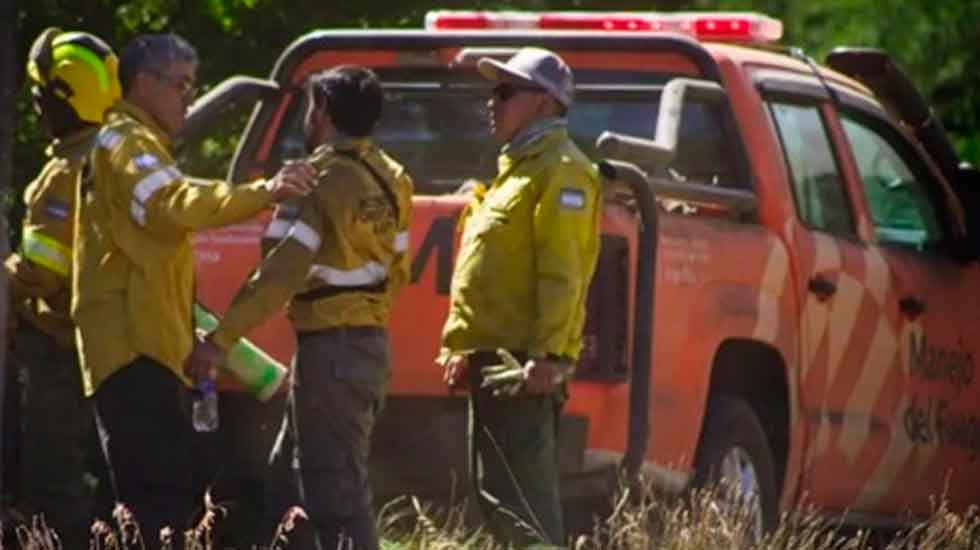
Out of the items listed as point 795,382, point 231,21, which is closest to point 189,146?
point 231,21

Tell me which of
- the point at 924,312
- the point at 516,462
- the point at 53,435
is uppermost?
the point at 516,462

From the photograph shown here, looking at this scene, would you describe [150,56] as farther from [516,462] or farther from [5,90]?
[5,90]

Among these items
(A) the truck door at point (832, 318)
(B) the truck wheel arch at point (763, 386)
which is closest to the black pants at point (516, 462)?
(B) the truck wheel arch at point (763, 386)

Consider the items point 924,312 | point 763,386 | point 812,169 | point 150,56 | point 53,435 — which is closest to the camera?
point 150,56

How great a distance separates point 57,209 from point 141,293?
0.72 metres

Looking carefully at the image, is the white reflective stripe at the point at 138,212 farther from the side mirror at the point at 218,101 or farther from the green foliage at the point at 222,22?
the green foliage at the point at 222,22

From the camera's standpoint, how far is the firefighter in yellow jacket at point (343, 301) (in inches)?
326

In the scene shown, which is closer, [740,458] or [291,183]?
[291,183]

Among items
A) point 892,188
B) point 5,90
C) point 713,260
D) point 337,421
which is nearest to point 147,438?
point 337,421

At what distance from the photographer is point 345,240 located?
326 inches

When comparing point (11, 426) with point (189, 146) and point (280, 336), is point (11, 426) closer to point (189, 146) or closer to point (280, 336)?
point (280, 336)

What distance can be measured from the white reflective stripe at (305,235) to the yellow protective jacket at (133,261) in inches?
9.8

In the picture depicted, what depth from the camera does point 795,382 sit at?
33.2 feet

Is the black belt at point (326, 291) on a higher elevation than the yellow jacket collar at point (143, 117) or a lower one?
lower
